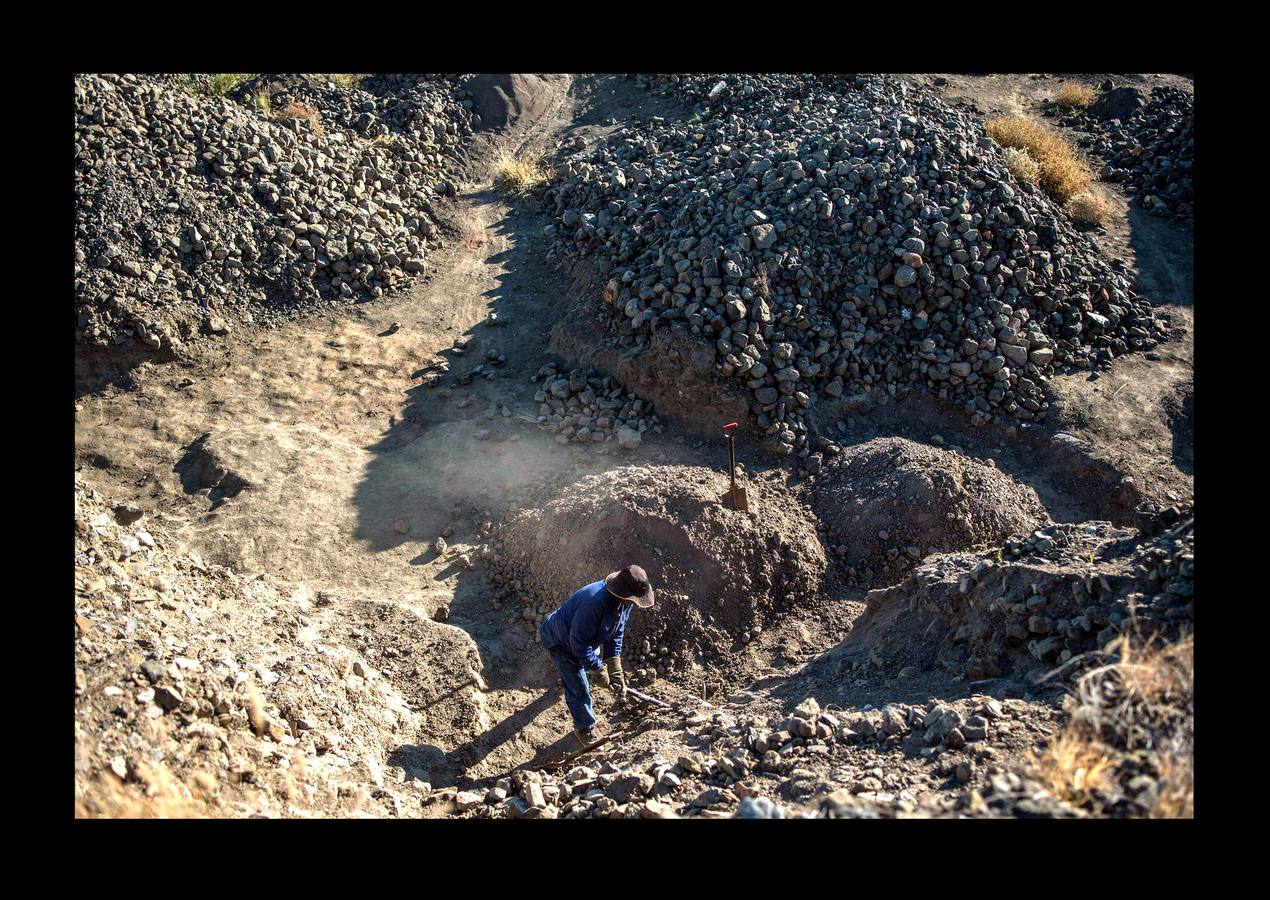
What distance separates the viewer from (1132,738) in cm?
369

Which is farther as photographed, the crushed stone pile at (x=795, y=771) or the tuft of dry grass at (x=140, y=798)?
the crushed stone pile at (x=795, y=771)

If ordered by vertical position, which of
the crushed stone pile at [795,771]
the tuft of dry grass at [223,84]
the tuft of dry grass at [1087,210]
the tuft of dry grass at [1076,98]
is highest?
the tuft of dry grass at [1076,98]

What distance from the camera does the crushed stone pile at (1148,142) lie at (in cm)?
1161

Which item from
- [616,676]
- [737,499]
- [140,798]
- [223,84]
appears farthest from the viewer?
[223,84]

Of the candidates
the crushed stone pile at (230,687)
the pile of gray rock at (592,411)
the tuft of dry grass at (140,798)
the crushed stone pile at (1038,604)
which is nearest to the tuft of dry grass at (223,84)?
the pile of gray rock at (592,411)

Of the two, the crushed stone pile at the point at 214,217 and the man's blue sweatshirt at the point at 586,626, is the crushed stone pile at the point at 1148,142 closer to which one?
the crushed stone pile at the point at 214,217

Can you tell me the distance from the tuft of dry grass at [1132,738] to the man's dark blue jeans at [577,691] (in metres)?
2.78

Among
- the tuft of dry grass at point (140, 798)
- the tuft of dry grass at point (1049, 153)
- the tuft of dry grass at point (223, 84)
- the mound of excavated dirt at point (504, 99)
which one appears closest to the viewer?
the tuft of dry grass at point (140, 798)

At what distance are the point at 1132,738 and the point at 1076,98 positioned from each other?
13191mm

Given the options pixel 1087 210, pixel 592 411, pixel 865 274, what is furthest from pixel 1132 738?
pixel 1087 210

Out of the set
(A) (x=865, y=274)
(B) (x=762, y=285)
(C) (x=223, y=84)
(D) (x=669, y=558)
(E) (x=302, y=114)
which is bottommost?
(D) (x=669, y=558)

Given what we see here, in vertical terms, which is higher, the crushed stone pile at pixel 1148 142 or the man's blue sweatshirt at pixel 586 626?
the crushed stone pile at pixel 1148 142

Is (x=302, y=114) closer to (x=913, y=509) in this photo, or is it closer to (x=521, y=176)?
(x=521, y=176)
